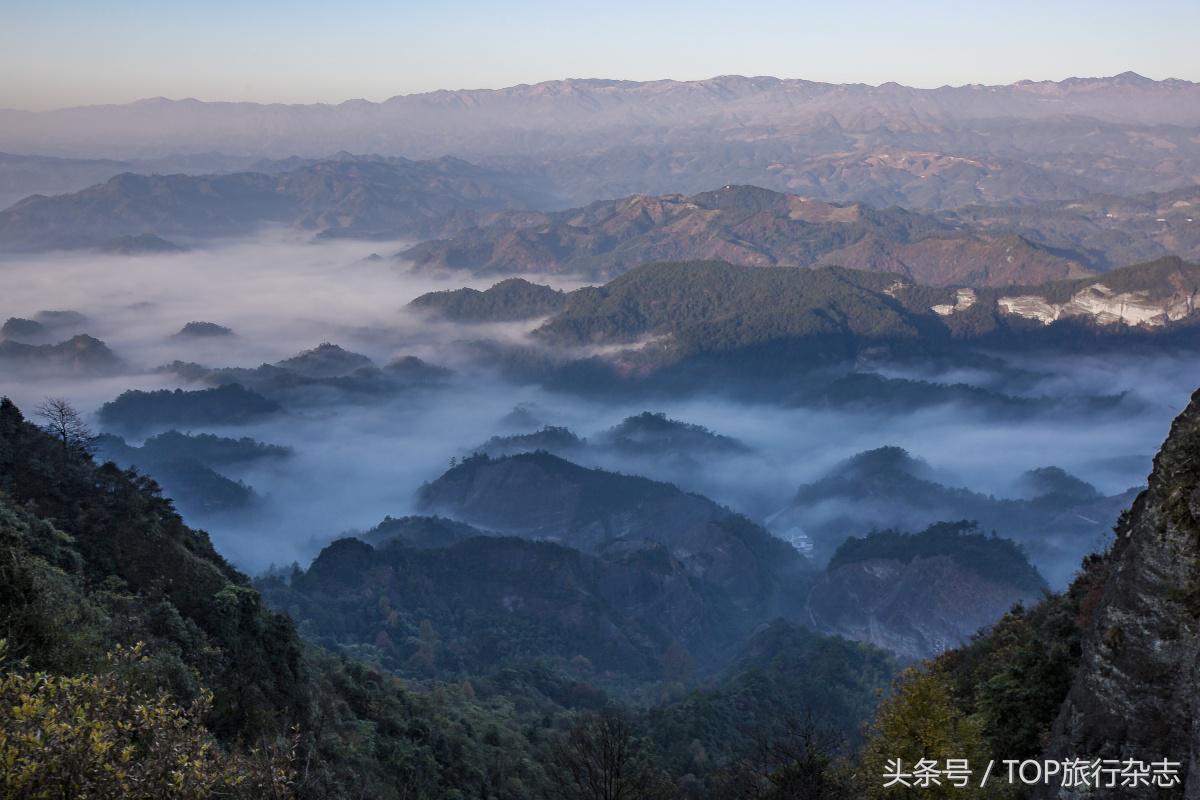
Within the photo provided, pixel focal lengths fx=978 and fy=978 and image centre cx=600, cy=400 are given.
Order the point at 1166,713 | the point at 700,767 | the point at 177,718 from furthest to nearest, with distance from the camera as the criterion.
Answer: the point at 700,767 < the point at 1166,713 < the point at 177,718

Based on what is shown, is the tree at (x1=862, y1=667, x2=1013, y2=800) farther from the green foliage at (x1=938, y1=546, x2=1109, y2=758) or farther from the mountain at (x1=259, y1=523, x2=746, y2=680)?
the mountain at (x1=259, y1=523, x2=746, y2=680)

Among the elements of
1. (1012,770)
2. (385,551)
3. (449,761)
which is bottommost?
(385,551)

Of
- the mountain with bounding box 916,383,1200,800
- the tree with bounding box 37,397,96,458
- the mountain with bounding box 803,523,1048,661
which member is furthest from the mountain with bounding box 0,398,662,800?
the mountain with bounding box 803,523,1048,661

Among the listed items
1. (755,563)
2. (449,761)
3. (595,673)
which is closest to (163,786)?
(449,761)

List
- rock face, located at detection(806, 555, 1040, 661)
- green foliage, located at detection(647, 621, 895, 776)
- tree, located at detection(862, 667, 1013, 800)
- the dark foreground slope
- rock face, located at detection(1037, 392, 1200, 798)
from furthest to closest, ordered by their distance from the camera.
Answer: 1. rock face, located at detection(806, 555, 1040, 661)
2. green foliage, located at detection(647, 621, 895, 776)
3. the dark foreground slope
4. tree, located at detection(862, 667, 1013, 800)
5. rock face, located at detection(1037, 392, 1200, 798)

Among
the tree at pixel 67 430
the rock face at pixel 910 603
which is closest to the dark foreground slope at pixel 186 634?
the tree at pixel 67 430

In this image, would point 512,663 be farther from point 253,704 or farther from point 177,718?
point 177,718

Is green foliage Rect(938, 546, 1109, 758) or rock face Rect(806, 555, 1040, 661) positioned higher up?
green foliage Rect(938, 546, 1109, 758)
